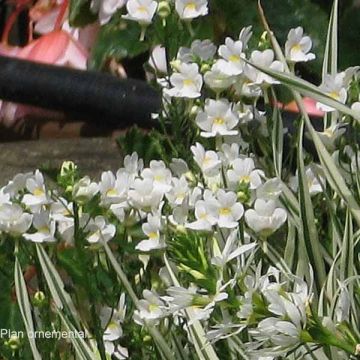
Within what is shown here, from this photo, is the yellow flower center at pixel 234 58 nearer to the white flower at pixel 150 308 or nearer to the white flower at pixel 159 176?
the white flower at pixel 159 176

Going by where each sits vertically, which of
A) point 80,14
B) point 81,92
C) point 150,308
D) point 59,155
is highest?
point 150,308

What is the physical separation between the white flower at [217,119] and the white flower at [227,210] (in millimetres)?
152

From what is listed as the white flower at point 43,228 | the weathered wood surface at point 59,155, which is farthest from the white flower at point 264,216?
the weathered wood surface at point 59,155

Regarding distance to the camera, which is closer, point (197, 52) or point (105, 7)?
point (197, 52)

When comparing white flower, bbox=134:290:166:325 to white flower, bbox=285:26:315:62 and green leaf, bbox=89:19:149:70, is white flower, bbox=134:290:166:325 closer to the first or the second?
white flower, bbox=285:26:315:62

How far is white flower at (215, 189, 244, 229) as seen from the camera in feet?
3.76

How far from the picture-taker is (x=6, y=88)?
1.86 m

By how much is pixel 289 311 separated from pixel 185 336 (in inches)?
12.1

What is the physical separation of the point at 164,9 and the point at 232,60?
10 cm

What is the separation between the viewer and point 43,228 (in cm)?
125

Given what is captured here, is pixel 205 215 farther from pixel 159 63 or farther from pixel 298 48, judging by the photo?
pixel 159 63

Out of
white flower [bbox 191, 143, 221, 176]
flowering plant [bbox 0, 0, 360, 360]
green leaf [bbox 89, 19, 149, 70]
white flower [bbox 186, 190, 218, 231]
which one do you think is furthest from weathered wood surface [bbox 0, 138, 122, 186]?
white flower [bbox 186, 190, 218, 231]

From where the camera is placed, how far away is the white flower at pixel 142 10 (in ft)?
4.50

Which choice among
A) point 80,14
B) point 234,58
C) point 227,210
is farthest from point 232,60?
point 80,14
